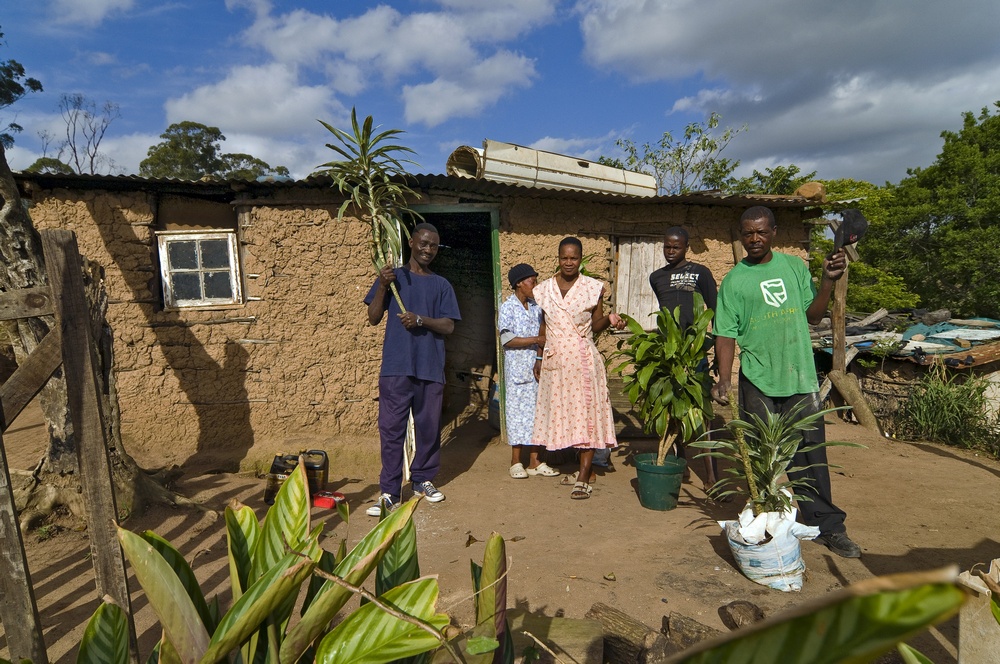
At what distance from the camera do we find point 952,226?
1616 cm

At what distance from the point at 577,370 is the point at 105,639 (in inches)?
147

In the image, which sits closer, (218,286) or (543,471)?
(543,471)

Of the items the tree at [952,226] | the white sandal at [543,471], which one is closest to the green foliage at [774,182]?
the tree at [952,226]

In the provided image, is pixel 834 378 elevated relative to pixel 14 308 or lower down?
lower down

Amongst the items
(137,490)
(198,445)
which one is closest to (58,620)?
(137,490)

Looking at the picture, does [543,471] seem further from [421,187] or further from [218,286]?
[218,286]

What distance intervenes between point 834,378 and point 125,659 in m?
7.65

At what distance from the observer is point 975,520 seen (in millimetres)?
3828

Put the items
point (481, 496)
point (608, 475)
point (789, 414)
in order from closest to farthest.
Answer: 1. point (789, 414)
2. point (481, 496)
3. point (608, 475)

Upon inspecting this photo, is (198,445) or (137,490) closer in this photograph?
(137,490)

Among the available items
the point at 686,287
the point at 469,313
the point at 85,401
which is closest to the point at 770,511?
the point at 686,287

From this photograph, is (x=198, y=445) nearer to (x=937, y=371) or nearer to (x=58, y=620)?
(x=58, y=620)

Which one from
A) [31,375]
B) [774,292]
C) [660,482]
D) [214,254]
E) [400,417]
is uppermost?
[214,254]

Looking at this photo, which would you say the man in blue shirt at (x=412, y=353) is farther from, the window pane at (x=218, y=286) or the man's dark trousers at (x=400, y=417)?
the window pane at (x=218, y=286)
